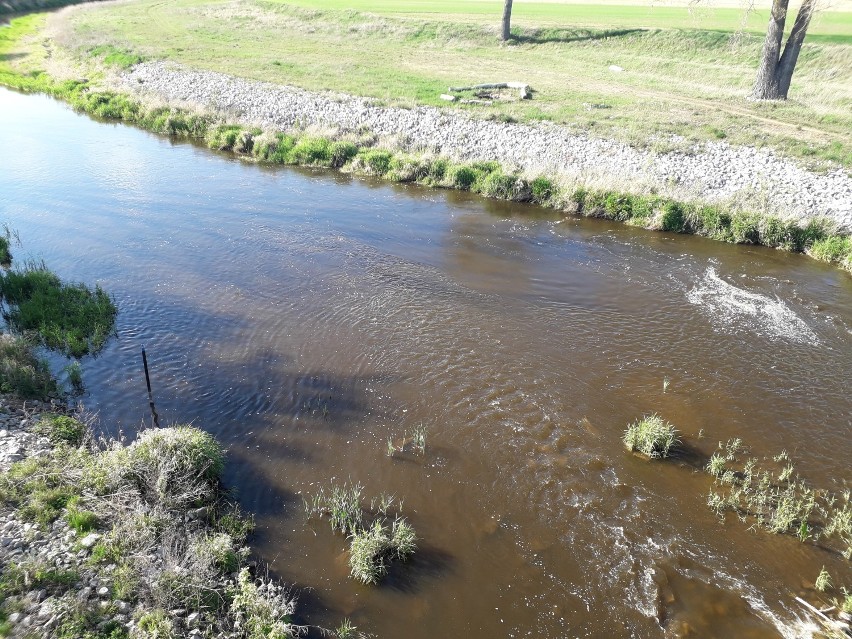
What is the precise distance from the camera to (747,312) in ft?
54.0

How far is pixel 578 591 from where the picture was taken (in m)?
8.78

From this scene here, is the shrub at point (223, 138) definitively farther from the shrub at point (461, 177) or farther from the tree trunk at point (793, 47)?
the tree trunk at point (793, 47)

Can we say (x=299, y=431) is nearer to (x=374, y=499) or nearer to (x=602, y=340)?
(x=374, y=499)

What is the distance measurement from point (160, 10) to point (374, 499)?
88.5 meters

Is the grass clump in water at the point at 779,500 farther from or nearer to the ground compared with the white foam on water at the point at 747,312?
nearer to the ground

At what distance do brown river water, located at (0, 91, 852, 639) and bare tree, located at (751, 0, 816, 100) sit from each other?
17.5 meters

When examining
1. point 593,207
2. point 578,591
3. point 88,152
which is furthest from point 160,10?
point 578,591

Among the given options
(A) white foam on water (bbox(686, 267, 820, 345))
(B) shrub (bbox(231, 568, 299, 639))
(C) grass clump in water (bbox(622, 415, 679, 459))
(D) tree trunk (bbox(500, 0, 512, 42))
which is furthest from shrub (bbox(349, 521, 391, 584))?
(D) tree trunk (bbox(500, 0, 512, 42))

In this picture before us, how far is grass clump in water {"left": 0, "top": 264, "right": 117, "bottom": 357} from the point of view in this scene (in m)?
14.1

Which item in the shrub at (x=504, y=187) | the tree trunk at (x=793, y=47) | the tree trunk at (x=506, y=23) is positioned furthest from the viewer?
the tree trunk at (x=506, y=23)

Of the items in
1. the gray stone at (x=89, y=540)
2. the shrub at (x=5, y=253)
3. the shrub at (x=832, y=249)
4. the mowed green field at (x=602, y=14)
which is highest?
the mowed green field at (x=602, y=14)

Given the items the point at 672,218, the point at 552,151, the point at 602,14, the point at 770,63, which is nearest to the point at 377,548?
the point at 672,218

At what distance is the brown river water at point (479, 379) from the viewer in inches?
352

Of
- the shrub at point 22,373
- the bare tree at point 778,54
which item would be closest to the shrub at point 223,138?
the shrub at point 22,373
